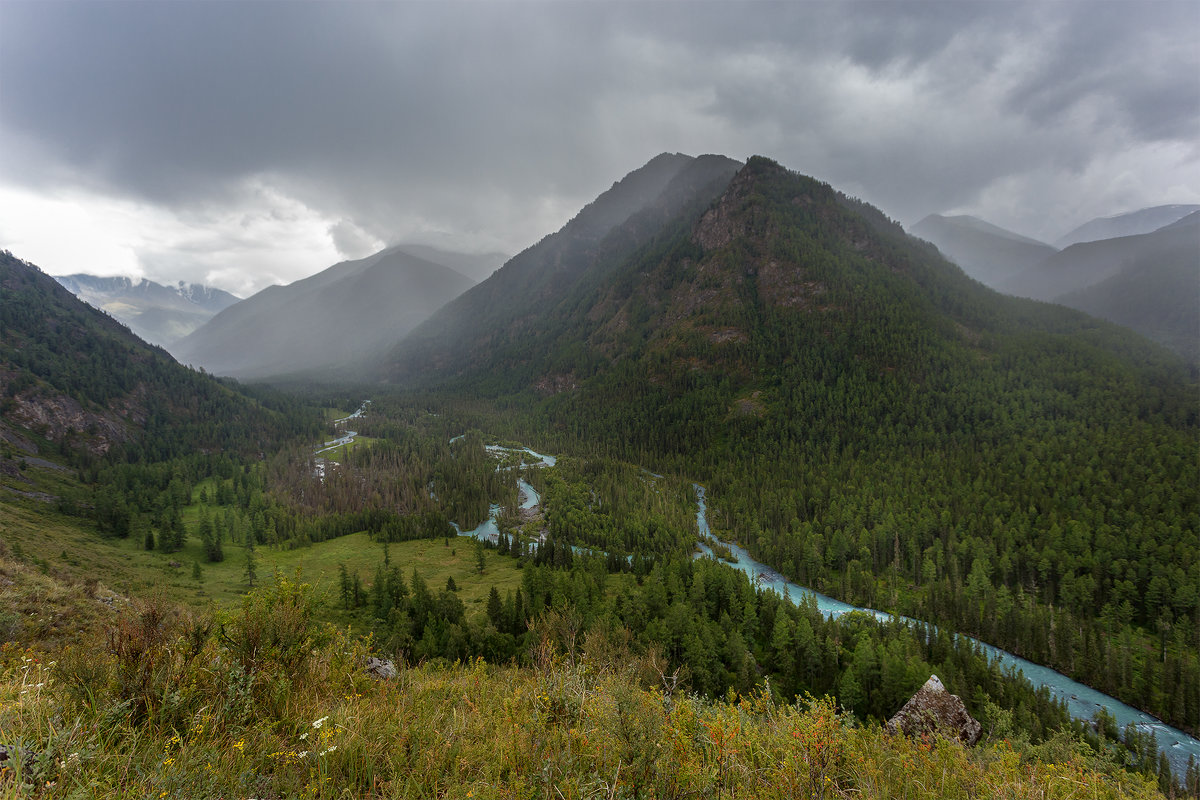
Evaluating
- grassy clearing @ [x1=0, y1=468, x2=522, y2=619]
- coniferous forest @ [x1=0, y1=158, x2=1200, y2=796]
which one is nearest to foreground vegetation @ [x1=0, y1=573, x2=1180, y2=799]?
coniferous forest @ [x1=0, y1=158, x2=1200, y2=796]

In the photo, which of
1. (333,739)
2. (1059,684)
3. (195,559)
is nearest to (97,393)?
(195,559)

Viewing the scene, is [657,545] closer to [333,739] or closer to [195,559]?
[333,739]

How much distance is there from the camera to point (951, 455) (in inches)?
4171

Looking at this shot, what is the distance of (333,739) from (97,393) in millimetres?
206553

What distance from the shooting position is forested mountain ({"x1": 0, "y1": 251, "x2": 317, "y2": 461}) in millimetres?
122062

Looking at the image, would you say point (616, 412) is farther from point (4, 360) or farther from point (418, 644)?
point (4, 360)

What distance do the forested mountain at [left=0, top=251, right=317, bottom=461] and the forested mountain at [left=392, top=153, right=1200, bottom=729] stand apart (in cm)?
10759

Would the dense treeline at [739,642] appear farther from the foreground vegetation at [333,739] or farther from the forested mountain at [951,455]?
the foreground vegetation at [333,739]

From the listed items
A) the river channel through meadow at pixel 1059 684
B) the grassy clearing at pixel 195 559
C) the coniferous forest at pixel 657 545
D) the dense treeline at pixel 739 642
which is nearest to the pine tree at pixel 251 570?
the coniferous forest at pixel 657 545

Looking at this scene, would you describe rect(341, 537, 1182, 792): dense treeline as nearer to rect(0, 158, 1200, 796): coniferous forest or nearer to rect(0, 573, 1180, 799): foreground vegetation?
rect(0, 158, 1200, 796): coniferous forest

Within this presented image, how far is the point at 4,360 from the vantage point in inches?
5079

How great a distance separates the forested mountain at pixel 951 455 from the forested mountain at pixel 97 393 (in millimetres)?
107588

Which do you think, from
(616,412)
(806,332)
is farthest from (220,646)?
(806,332)

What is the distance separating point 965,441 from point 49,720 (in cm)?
14561
